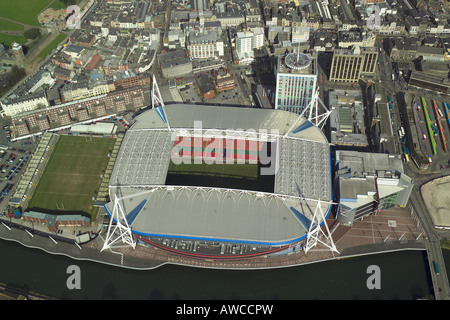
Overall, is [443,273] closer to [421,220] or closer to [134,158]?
[421,220]

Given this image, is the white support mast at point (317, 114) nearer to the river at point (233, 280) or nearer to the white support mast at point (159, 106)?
the white support mast at point (159, 106)

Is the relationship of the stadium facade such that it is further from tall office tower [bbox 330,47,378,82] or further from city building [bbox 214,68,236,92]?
tall office tower [bbox 330,47,378,82]

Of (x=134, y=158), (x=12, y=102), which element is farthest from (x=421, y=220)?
(x=12, y=102)

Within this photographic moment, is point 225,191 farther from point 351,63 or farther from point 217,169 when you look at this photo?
point 351,63

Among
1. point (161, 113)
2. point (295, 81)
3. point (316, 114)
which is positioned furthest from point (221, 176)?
point (295, 81)

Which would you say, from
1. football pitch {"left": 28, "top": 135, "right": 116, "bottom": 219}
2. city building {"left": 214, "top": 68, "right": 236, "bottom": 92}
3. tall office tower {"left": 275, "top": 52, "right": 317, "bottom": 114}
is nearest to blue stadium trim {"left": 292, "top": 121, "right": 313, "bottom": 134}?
tall office tower {"left": 275, "top": 52, "right": 317, "bottom": 114}
